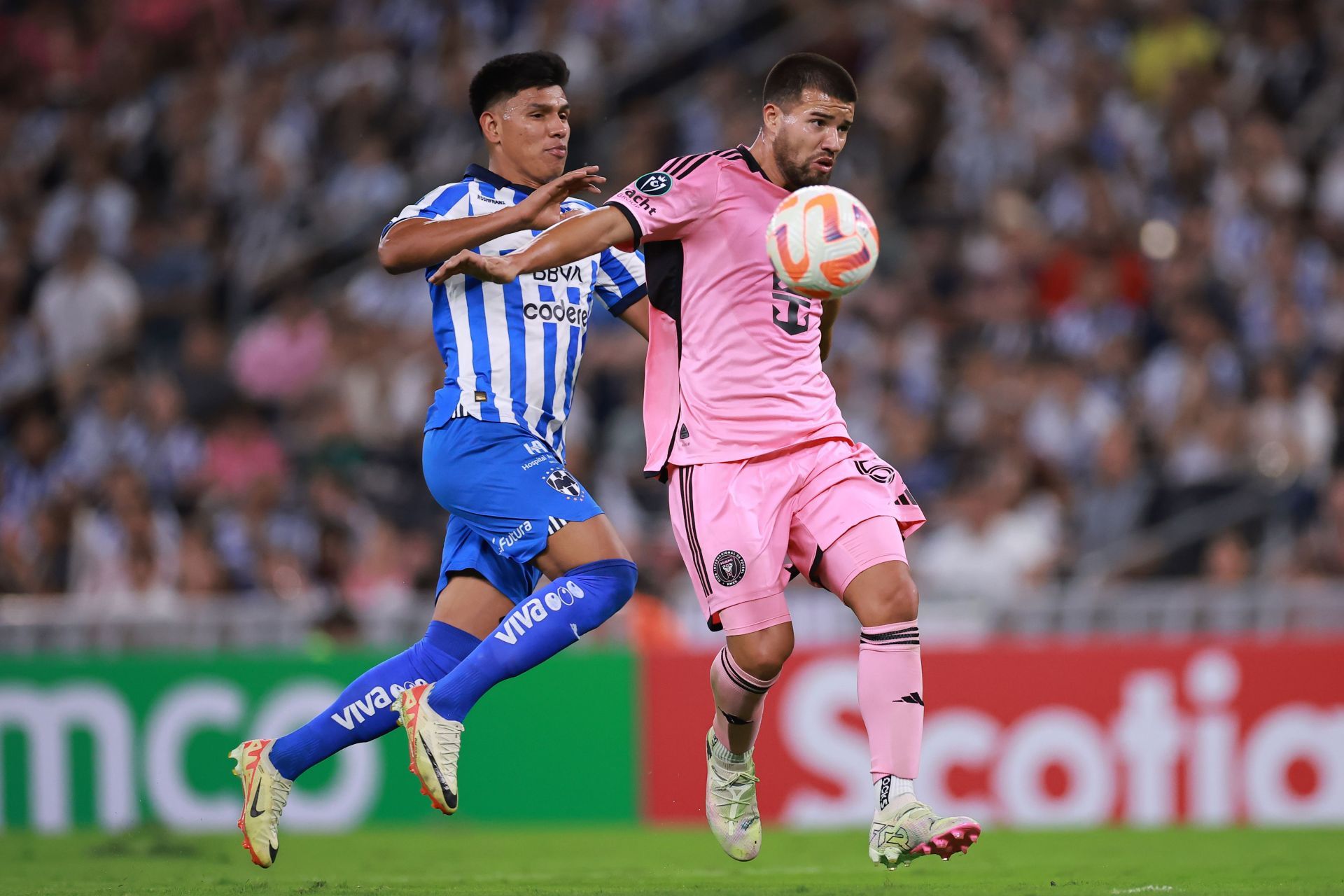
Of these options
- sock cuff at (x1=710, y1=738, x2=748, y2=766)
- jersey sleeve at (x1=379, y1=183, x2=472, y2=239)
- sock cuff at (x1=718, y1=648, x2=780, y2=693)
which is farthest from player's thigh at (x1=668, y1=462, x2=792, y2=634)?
jersey sleeve at (x1=379, y1=183, x2=472, y2=239)

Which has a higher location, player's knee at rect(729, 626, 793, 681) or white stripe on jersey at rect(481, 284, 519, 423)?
white stripe on jersey at rect(481, 284, 519, 423)

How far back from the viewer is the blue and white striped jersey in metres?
6.75

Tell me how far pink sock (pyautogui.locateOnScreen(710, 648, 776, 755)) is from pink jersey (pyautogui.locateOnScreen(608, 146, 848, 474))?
0.79 metres

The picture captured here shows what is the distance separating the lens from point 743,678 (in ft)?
21.7

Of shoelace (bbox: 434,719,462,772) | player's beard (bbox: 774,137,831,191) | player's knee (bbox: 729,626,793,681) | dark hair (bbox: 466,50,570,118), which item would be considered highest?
dark hair (bbox: 466,50,570,118)

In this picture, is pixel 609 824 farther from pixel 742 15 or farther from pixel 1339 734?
pixel 742 15

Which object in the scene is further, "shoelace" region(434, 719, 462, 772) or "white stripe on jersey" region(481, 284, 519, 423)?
"white stripe on jersey" region(481, 284, 519, 423)

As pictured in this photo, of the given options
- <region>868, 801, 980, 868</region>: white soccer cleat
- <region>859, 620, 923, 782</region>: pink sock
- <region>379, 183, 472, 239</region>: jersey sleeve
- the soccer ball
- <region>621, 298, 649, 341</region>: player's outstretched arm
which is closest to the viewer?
<region>868, 801, 980, 868</region>: white soccer cleat

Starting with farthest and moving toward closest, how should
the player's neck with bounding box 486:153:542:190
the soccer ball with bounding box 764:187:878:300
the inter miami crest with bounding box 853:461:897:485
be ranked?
the player's neck with bounding box 486:153:542:190
the inter miami crest with bounding box 853:461:897:485
the soccer ball with bounding box 764:187:878:300

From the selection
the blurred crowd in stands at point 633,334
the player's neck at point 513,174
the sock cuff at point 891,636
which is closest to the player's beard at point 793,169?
the player's neck at point 513,174

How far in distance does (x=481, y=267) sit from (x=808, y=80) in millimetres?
1361

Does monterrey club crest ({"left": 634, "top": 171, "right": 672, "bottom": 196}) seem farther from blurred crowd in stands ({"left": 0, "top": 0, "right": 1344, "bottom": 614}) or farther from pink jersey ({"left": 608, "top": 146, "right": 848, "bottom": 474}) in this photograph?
blurred crowd in stands ({"left": 0, "top": 0, "right": 1344, "bottom": 614})

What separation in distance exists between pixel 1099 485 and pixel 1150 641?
5.07 ft

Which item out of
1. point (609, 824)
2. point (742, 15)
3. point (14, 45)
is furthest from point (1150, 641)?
point (14, 45)
